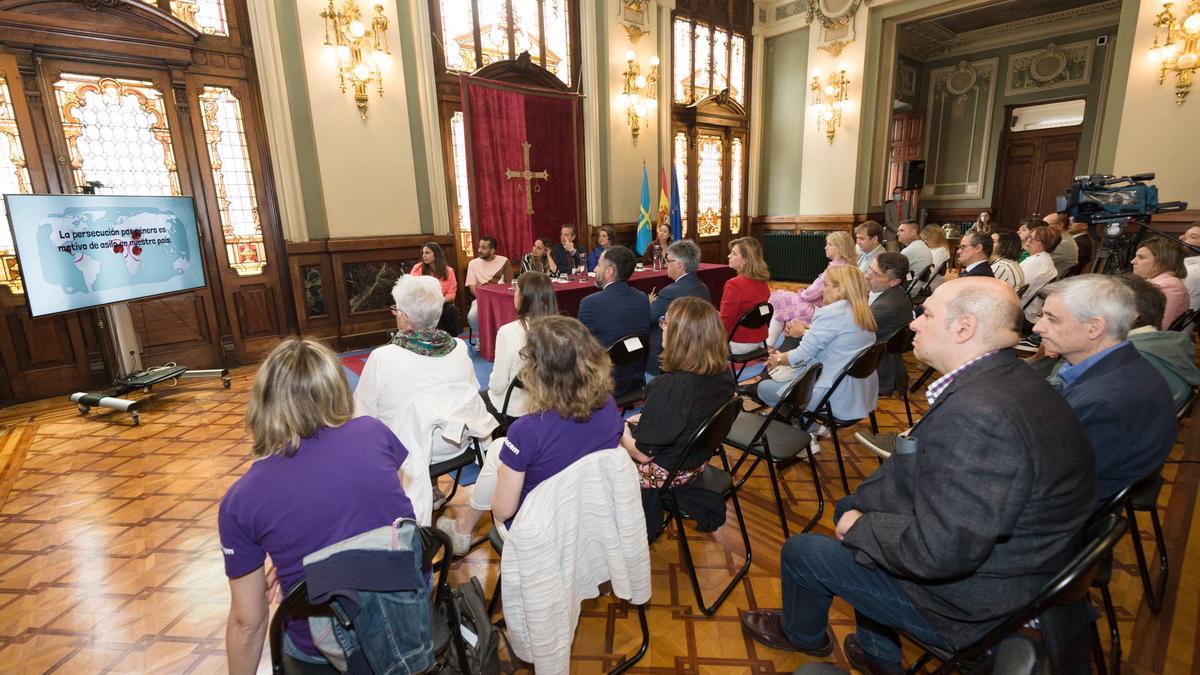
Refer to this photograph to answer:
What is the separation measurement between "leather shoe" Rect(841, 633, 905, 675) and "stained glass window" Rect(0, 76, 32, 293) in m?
6.07

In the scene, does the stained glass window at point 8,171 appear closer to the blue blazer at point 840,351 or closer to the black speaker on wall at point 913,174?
the blue blazer at point 840,351

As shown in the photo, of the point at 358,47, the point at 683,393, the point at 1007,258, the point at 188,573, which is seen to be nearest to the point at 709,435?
the point at 683,393

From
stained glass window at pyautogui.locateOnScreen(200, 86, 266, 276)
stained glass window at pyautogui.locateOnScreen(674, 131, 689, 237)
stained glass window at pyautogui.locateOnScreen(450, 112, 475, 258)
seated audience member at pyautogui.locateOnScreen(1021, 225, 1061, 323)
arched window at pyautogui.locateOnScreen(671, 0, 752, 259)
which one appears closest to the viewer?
seated audience member at pyautogui.locateOnScreen(1021, 225, 1061, 323)

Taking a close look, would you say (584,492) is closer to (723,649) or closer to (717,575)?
(723,649)

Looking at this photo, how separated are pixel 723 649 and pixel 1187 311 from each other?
3573 millimetres

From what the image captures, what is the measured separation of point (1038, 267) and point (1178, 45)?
407cm

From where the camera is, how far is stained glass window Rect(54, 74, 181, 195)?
4430mm

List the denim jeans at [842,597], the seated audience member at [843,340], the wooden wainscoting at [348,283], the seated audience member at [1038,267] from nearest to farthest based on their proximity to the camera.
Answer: the denim jeans at [842,597] → the seated audience member at [843,340] → the seated audience member at [1038,267] → the wooden wainscoting at [348,283]

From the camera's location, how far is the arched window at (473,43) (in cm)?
624

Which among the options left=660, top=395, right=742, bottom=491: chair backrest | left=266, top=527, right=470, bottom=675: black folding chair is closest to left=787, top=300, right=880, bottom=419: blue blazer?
left=660, top=395, right=742, bottom=491: chair backrest

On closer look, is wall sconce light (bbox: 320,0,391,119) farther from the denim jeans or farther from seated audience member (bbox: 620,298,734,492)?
the denim jeans

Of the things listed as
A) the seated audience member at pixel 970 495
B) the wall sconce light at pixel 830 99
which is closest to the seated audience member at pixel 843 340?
the seated audience member at pixel 970 495

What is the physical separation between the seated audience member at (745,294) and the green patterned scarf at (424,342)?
7.48 ft

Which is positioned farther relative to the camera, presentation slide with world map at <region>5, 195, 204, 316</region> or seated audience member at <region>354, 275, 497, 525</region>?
presentation slide with world map at <region>5, 195, 204, 316</region>
